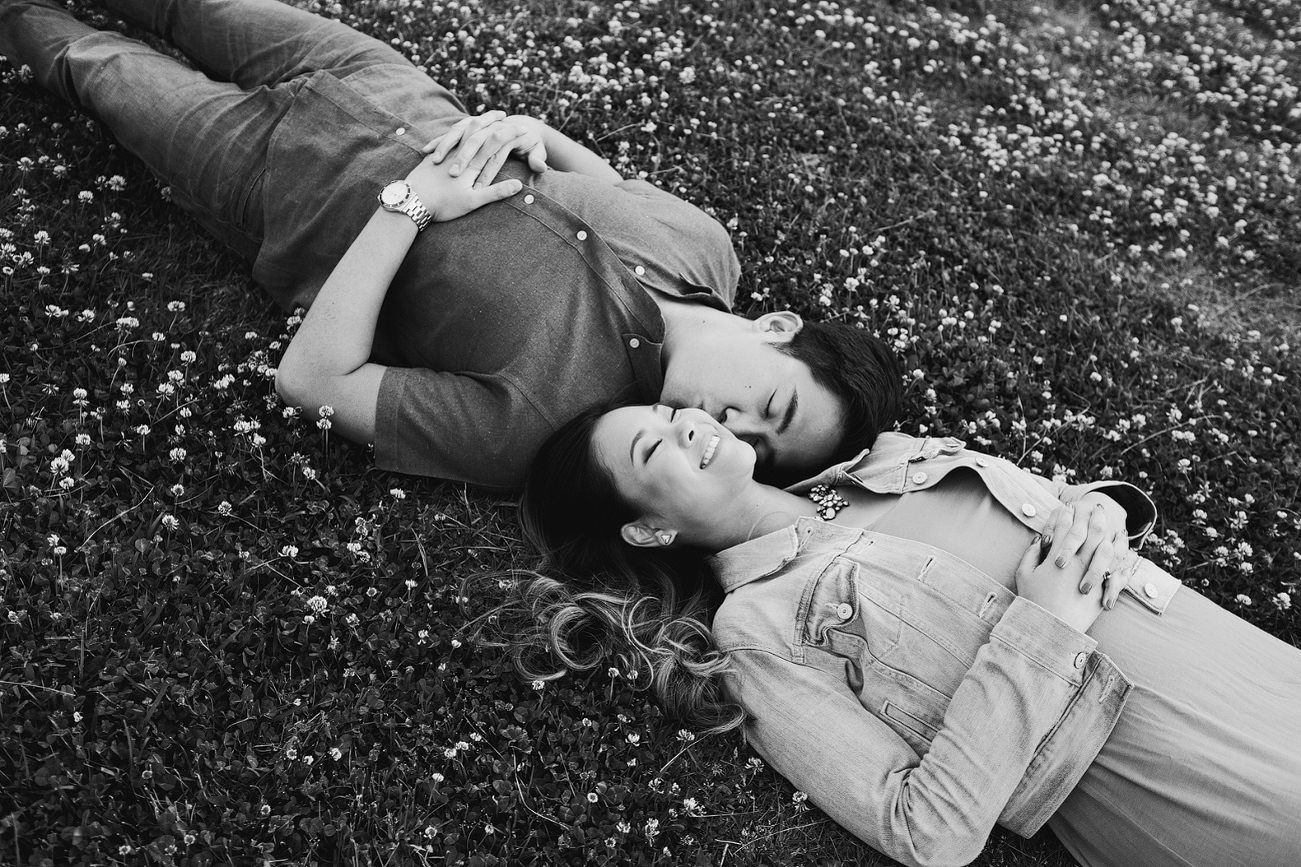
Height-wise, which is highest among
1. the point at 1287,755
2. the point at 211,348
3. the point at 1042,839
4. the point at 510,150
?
the point at 510,150

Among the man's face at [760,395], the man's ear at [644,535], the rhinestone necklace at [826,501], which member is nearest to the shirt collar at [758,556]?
the rhinestone necklace at [826,501]

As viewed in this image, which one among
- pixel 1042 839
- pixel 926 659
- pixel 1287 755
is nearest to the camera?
pixel 1287 755

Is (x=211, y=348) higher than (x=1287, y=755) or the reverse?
the reverse

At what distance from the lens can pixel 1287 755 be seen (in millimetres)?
3229

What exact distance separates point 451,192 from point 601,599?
74.6 inches

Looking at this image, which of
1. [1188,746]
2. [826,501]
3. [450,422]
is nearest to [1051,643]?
[1188,746]

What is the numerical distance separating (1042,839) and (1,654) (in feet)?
12.6

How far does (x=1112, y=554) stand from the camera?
357 cm

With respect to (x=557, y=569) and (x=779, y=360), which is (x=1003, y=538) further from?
(x=557, y=569)

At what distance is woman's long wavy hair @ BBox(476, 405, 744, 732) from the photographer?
12.4ft

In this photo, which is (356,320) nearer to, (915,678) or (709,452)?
(709,452)

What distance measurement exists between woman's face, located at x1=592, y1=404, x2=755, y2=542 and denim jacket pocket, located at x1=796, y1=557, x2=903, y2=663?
52 centimetres

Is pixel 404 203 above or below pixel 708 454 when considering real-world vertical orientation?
above

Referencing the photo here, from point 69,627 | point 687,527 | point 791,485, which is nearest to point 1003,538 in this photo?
point 791,485
